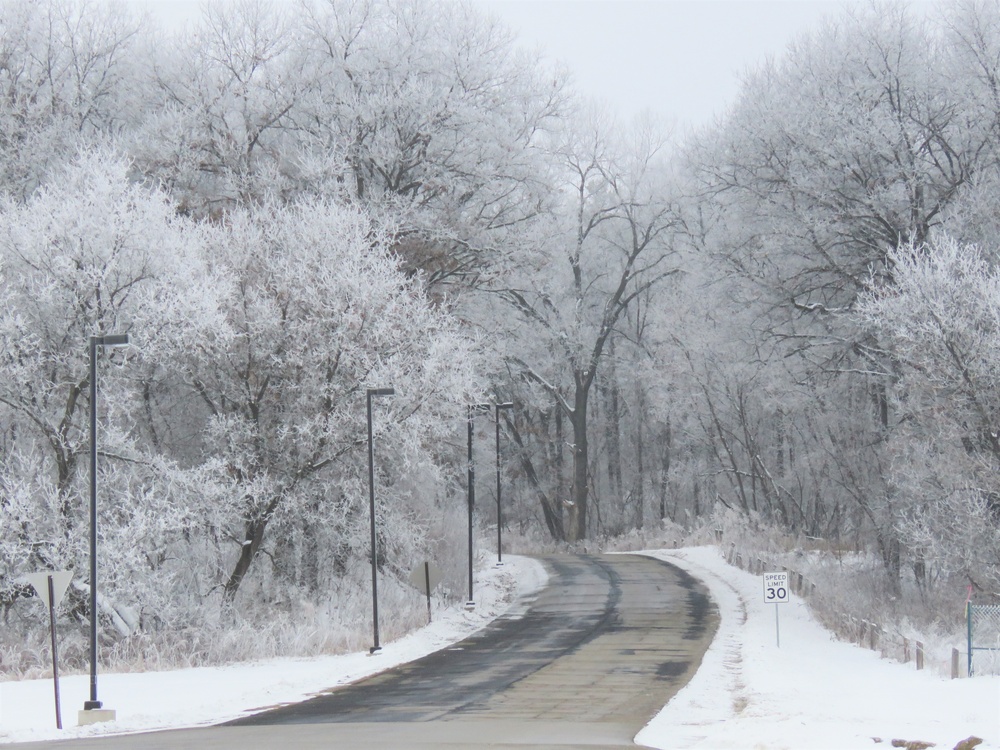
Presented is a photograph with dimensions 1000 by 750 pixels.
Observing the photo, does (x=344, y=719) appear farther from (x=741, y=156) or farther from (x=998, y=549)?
(x=741, y=156)

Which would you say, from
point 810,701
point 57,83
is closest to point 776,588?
point 810,701

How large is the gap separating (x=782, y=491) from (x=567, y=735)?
42.6m

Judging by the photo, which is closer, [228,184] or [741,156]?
[741,156]

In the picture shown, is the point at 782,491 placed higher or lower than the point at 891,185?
lower

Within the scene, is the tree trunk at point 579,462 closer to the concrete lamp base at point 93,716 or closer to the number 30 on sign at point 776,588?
the number 30 on sign at point 776,588

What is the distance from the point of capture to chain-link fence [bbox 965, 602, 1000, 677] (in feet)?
63.0

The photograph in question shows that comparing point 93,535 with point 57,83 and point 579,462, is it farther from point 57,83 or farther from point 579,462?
point 579,462

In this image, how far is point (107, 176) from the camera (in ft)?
91.4

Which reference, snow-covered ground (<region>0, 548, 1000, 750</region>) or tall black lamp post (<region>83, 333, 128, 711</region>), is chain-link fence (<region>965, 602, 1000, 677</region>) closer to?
snow-covered ground (<region>0, 548, 1000, 750</region>)

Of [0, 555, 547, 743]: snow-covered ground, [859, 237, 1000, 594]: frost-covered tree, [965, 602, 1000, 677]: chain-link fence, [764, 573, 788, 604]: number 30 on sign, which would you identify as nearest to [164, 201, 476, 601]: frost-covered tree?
[0, 555, 547, 743]: snow-covered ground

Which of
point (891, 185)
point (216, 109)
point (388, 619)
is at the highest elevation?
point (216, 109)

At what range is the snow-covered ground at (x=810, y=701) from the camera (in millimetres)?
13680

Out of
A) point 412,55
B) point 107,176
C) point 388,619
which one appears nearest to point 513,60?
point 412,55

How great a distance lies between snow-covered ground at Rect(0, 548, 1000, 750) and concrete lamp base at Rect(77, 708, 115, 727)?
0.68 ft
